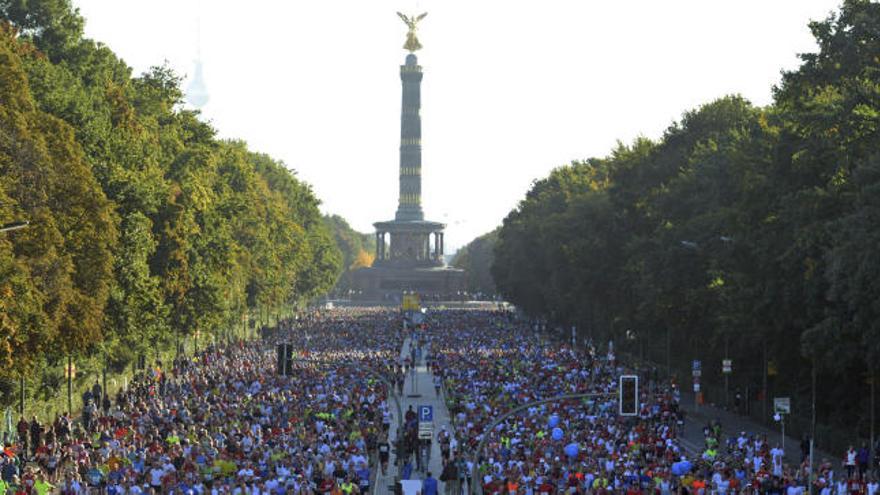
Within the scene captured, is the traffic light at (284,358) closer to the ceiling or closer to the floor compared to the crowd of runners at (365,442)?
closer to the ceiling

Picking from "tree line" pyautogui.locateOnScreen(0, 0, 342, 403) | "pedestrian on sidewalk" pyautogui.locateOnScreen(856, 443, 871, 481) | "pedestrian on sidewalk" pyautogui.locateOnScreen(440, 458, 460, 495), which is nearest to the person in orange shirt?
"pedestrian on sidewalk" pyautogui.locateOnScreen(440, 458, 460, 495)

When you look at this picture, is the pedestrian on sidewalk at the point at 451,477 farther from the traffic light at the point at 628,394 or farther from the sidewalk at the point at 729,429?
the sidewalk at the point at 729,429

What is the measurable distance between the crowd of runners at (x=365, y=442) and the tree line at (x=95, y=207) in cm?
Result: 296

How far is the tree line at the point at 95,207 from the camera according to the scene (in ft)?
159

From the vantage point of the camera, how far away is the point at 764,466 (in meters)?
42.7

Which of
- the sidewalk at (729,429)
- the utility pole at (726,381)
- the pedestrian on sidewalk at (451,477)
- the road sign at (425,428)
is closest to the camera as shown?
→ the pedestrian on sidewalk at (451,477)

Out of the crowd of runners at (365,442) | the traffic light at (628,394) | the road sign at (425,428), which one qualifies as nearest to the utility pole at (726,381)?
the crowd of runners at (365,442)

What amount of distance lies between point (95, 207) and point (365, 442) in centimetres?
1146

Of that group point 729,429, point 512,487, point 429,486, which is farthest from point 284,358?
point 729,429

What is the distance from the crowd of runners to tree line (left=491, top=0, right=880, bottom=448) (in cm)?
372

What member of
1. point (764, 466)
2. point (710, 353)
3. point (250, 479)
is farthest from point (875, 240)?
point (710, 353)

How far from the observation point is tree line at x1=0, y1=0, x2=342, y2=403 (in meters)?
48.5

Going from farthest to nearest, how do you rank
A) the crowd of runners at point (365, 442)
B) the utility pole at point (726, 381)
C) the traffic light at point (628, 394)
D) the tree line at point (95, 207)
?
1. the utility pole at point (726, 381)
2. the tree line at point (95, 207)
3. the traffic light at point (628, 394)
4. the crowd of runners at point (365, 442)

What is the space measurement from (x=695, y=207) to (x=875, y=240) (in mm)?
36585
